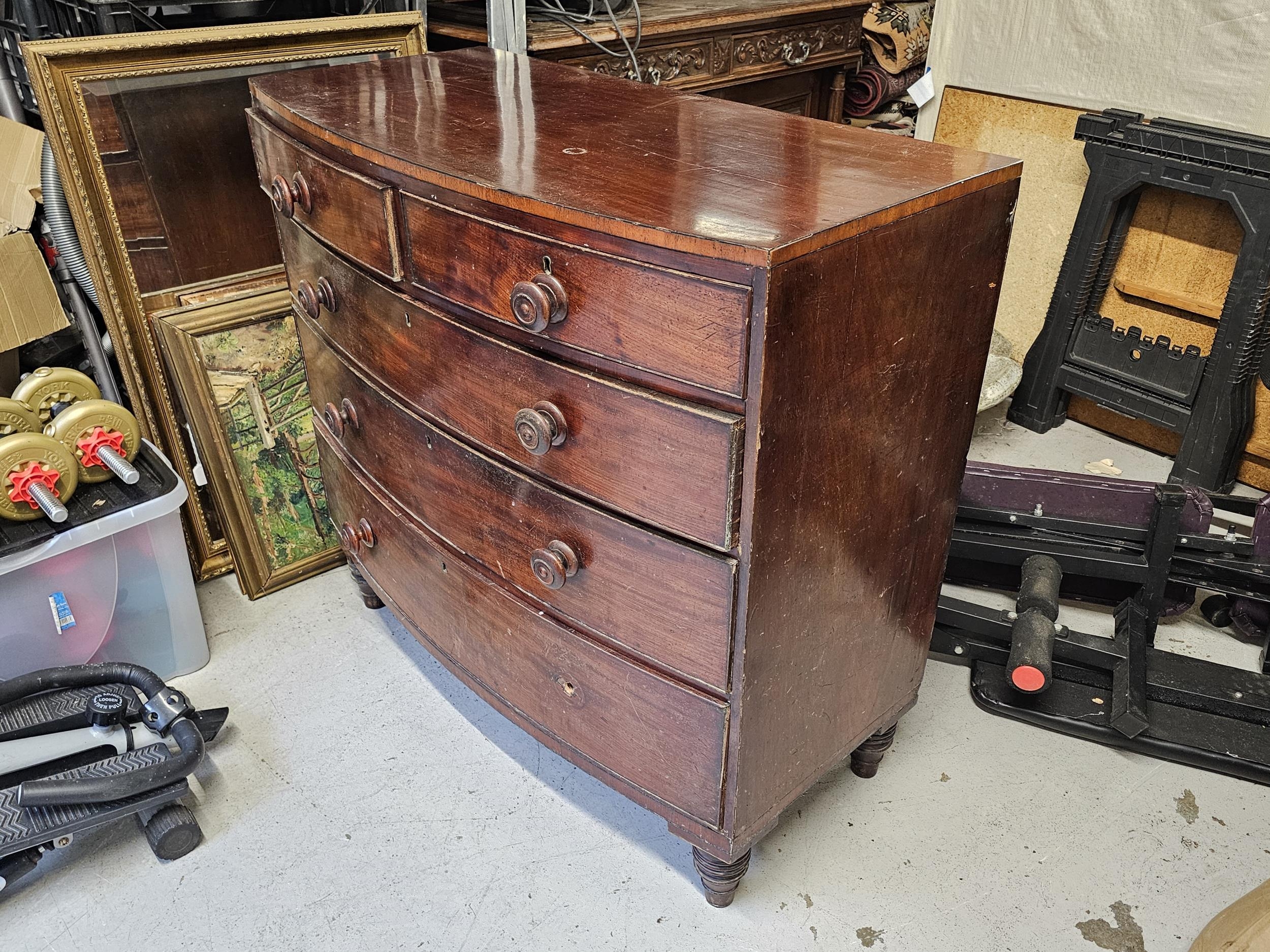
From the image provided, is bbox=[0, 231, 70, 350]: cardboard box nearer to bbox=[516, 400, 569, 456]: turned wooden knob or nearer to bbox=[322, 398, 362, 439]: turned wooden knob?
bbox=[322, 398, 362, 439]: turned wooden knob

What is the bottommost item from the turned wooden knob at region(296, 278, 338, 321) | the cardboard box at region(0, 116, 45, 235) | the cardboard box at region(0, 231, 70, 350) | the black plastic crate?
the black plastic crate

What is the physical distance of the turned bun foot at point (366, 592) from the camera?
2063 mm

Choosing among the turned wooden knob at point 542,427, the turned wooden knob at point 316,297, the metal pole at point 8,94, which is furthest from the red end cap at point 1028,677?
the metal pole at point 8,94

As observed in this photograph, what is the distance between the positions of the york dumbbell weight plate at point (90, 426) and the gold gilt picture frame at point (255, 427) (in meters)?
0.18

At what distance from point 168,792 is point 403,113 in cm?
112

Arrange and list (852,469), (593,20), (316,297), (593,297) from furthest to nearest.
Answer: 1. (593,20)
2. (316,297)
3. (852,469)
4. (593,297)

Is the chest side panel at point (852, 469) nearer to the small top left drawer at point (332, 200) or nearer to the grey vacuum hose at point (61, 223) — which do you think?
the small top left drawer at point (332, 200)

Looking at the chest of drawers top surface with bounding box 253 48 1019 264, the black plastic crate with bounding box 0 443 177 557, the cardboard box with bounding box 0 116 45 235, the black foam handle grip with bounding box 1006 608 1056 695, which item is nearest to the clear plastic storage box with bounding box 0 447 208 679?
the black plastic crate with bounding box 0 443 177 557

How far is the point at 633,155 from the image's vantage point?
1.25m

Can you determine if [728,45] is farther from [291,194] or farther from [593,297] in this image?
[593,297]

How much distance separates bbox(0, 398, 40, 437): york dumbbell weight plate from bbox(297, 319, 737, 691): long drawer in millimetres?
641

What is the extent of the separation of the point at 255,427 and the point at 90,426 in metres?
0.35

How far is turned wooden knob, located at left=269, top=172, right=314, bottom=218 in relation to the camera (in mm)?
1498

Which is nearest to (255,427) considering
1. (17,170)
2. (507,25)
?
(17,170)
